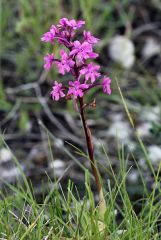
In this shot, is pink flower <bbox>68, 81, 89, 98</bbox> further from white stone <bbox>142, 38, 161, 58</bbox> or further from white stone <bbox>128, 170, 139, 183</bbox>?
white stone <bbox>142, 38, 161, 58</bbox>

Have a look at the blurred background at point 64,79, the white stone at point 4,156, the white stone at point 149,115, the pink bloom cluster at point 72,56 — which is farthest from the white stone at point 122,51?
the pink bloom cluster at point 72,56

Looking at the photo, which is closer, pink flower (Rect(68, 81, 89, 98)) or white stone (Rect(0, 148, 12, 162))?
pink flower (Rect(68, 81, 89, 98))

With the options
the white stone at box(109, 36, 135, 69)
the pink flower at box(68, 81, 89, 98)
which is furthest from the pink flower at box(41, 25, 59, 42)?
the white stone at box(109, 36, 135, 69)

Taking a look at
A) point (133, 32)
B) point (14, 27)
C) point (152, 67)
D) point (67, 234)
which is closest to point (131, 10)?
point (133, 32)

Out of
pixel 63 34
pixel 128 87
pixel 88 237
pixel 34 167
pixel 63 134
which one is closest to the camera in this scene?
pixel 63 34

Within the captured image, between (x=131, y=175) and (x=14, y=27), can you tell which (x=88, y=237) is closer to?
(x=131, y=175)

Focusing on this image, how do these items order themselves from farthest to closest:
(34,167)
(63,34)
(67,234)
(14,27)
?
(14,27), (34,167), (67,234), (63,34)

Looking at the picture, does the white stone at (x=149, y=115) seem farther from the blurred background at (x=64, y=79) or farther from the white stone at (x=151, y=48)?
the white stone at (x=151, y=48)

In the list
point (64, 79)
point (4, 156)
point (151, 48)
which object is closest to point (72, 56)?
point (4, 156)
